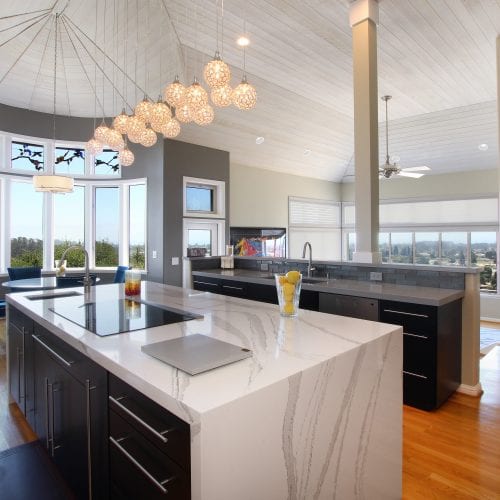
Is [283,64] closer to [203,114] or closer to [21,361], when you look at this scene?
[203,114]

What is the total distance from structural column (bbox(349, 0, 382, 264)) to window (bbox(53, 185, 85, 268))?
5093 mm

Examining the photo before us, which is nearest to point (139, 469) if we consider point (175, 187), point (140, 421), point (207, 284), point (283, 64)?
point (140, 421)

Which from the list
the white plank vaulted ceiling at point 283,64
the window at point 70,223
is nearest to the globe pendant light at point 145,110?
the white plank vaulted ceiling at point 283,64

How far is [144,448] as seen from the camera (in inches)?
47.9

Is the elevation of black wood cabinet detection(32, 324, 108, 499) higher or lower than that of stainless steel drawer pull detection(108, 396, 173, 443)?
lower

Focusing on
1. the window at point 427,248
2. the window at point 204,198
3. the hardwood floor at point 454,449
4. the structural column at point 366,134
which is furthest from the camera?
the window at point 427,248

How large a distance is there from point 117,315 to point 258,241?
5.69 m

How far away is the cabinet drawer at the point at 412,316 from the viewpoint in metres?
2.80

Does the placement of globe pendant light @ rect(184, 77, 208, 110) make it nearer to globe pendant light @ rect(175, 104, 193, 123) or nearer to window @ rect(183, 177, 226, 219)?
globe pendant light @ rect(175, 104, 193, 123)

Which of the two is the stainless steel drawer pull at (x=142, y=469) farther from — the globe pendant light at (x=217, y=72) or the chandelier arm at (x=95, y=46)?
the chandelier arm at (x=95, y=46)

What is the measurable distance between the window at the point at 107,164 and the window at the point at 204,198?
149cm

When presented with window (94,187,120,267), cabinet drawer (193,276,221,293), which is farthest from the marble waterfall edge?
window (94,187,120,267)

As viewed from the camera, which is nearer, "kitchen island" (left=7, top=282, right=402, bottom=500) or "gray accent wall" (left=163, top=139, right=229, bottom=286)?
"kitchen island" (left=7, top=282, right=402, bottom=500)

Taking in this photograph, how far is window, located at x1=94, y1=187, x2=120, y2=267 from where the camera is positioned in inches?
270
